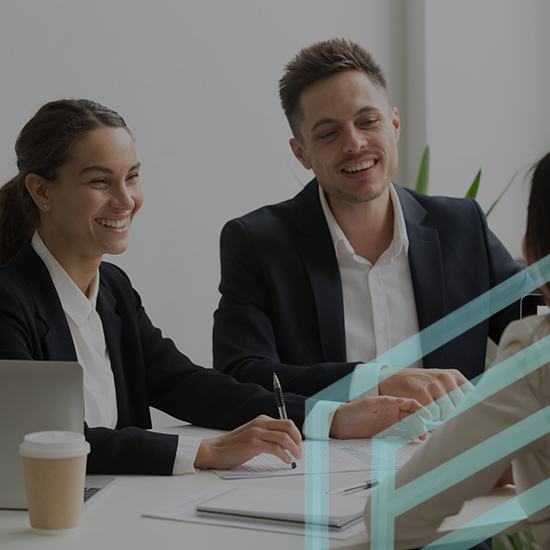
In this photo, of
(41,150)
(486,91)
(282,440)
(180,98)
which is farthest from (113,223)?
(486,91)

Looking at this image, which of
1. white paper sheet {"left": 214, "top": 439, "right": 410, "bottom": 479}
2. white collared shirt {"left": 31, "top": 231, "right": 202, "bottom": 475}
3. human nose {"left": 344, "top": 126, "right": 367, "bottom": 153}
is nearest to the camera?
white paper sheet {"left": 214, "top": 439, "right": 410, "bottom": 479}

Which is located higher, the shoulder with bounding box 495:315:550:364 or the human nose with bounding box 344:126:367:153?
the human nose with bounding box 344:126:367:153

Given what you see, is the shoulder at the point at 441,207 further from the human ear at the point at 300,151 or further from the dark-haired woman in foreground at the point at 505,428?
the dark-haired woman in foreground at the point at 505,428

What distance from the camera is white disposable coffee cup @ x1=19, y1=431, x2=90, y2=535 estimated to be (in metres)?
0.90

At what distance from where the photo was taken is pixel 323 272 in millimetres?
1935

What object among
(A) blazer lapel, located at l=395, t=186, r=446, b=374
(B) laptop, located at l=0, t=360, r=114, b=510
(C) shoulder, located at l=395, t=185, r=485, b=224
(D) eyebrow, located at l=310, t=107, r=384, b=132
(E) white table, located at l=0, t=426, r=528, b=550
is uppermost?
(D) eyebrow, located at l=310, t=107, r=384, b=132

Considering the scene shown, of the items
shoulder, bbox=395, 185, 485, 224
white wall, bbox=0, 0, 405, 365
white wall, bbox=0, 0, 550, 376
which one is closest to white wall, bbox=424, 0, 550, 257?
white wall, bbox=0, 0, 550, 376

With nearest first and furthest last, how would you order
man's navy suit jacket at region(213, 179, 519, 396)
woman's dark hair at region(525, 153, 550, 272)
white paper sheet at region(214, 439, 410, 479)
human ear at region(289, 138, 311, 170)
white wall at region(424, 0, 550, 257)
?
woman's dark hair at region(525, 153, 550, 272) < white paper sheet at region(214, 439, 410, 479) < man's navy suit jacket at region(213, 179, 519, 396) < human ear at region(289, 138, 311, 170) < white wall at region(424, 0, 550, 257)

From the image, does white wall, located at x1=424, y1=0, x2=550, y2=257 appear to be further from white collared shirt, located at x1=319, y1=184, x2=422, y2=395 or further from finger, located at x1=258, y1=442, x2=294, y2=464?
finger, located at x1=258, y1=442, x2=294, y2=464

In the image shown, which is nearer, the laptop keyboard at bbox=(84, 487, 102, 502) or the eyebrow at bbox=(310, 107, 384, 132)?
the laptop keyboard at bbox=(84, 487, 102, 502)

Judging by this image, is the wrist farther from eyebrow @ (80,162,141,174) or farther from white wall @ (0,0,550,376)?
white wall @ (0,0,550,376)

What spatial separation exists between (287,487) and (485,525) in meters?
0.32

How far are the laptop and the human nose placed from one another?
3.91 ft

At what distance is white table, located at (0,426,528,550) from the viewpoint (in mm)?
864
